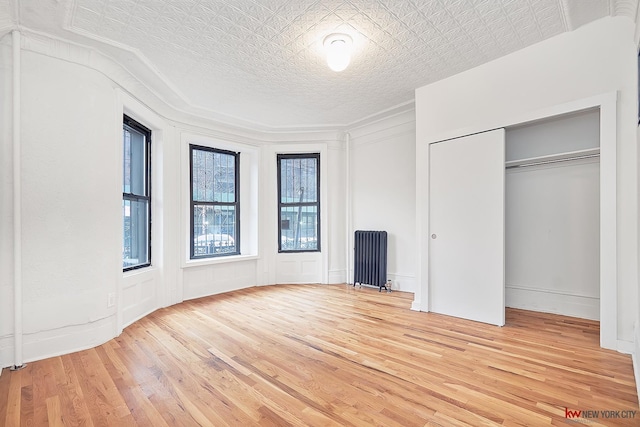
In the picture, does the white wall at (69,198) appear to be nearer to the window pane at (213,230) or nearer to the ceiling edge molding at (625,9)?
the window pane at (213,230)

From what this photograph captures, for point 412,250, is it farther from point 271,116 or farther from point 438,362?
point 271,116

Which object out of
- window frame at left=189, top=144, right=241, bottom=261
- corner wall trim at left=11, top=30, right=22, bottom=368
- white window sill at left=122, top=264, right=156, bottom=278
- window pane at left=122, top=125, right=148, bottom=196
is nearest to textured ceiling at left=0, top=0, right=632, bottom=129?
corner wall trim at left=11, top=30, right=22, bottom=368

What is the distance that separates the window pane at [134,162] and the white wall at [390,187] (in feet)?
11.3

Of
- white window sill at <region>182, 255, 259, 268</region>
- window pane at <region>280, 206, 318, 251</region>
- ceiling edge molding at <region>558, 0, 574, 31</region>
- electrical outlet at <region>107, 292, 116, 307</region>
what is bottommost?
electrical outlet at <region>107, 292, 116, 307</region>

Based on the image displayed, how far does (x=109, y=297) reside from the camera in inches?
122

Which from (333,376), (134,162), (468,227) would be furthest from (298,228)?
(333,376)

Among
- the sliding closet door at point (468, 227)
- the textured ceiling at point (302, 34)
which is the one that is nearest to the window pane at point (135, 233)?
the textured ceiling at point (302, 34)

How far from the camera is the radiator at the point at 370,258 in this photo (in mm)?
5082

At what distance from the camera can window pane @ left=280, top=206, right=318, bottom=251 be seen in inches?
230

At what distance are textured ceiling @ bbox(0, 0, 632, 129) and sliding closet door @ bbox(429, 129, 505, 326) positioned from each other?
989mm

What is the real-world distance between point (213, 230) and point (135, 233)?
1419mm

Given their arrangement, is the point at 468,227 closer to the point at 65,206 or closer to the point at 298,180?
the point at 298,180

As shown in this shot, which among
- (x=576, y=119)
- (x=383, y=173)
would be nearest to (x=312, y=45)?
(x=383, y=173)

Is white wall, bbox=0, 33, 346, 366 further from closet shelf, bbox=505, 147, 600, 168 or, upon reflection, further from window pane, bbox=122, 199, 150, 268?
closet shelf, bbox=505, 147, 600, 168
